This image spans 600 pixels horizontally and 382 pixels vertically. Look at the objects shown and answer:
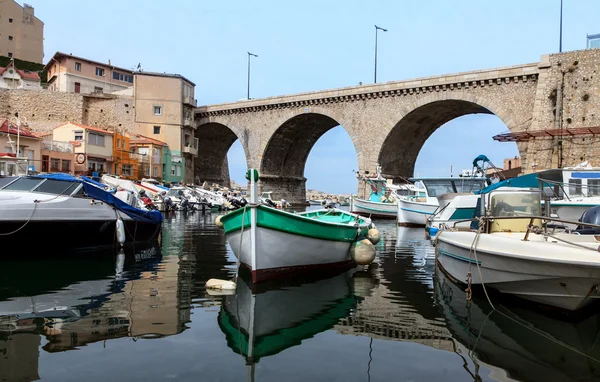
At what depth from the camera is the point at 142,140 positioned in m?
41.2

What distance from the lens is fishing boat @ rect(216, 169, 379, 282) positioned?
8273mm

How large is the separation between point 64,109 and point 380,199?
28243 mm

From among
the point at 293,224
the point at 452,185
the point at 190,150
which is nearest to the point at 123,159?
the point at 190,150

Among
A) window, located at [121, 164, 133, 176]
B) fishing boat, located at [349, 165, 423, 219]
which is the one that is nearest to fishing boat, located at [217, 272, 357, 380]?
fishing boat, located at [349, 165, 423, 219]

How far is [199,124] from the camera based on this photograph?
4669 centimetres

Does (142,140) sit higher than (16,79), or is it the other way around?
(16,79)

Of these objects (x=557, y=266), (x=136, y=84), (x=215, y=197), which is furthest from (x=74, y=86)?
(x=557, y=266)

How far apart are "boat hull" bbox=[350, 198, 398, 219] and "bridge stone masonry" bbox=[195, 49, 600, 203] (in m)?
4.58

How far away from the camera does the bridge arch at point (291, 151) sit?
40375mm

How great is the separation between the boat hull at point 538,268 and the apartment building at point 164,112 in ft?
127

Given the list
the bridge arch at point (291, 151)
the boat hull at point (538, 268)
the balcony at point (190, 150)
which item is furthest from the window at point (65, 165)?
the boat hull at point (538, 268)

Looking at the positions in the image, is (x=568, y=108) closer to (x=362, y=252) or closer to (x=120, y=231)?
(x=362, y=252)

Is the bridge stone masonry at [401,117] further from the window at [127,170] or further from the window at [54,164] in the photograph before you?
the window at [54,164]

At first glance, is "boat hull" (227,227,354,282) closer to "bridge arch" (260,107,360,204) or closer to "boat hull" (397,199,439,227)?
"boat hull" (397,199,439,227)
